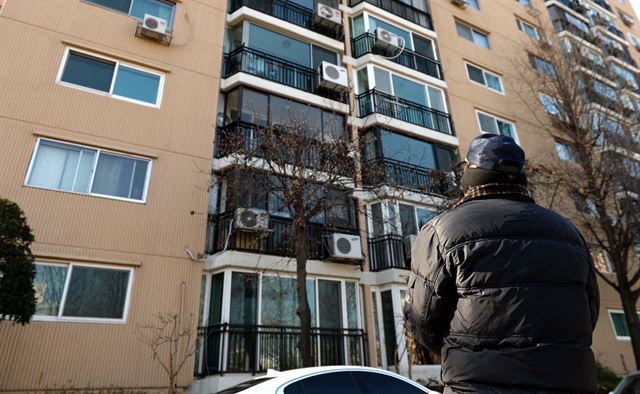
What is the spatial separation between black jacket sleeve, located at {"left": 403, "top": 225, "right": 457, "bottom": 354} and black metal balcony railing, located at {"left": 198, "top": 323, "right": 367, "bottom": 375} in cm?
851

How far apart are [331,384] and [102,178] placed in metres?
7.86

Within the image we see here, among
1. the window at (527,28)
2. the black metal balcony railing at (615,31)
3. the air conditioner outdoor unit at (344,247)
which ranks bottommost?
the air conditioner outdoor unit at (344,247)

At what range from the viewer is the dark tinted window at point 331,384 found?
4.78 metres

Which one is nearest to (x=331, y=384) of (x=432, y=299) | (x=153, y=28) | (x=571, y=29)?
(x=432, y=299)

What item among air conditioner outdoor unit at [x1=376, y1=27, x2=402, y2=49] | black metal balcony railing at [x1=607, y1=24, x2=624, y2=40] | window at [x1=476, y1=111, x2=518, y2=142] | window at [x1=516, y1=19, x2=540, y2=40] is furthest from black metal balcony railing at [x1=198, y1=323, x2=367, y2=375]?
black metal balcony railing at [x1=607, y1=24, x2=624, y2=40]

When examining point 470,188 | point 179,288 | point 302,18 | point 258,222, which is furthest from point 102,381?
point 302,18

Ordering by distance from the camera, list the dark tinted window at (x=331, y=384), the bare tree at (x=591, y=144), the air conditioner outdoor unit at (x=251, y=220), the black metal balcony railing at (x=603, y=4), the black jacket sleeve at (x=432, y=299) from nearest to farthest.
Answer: the black jacket sleeve at (x=432, y=299) < the dark tinted window at (x=331, y=384) < the air conditioner outdoor unit at (x=251, y=220) < the bare tree at (x=591, y=144) < the black metal balcony railing at (x=603, y=4)

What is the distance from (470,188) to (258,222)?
29.4 ft

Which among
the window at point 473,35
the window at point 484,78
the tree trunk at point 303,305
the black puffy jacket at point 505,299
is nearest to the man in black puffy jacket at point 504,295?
the black puffy jacket at point 505,299

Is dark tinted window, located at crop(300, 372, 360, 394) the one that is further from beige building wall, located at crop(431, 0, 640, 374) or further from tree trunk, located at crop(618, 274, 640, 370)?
tree trunk, located at crop(618, 274, 640, 370)

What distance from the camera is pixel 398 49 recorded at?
54.0 feet

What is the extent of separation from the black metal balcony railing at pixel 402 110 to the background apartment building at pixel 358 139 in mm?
55

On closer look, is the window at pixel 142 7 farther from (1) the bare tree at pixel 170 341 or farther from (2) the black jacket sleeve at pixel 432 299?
(2) the black jacket sleeve at pixel 432 299

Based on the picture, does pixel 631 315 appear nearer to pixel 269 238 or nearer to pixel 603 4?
pixel 269 238
